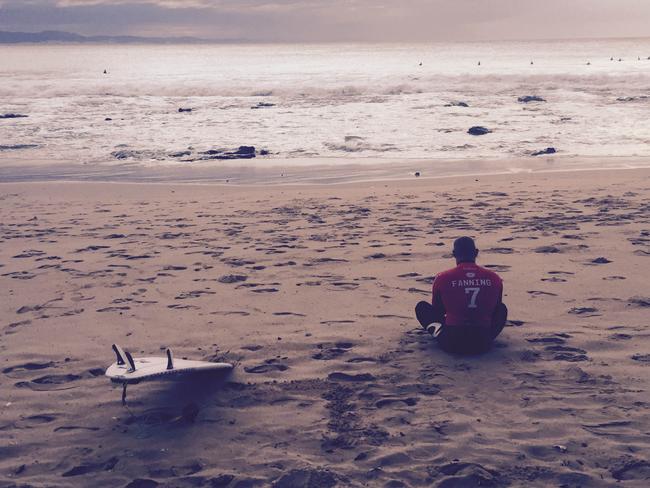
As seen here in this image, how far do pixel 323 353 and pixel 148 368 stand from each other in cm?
134

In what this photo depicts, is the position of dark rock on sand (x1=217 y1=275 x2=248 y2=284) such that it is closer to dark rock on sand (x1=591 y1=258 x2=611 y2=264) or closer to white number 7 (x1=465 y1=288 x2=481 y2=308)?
white number 7 (x1=465 y1=288 x2=481 y2=308)

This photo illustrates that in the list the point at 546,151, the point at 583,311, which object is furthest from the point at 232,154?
the point at 583,311

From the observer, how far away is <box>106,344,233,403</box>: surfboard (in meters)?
4.12

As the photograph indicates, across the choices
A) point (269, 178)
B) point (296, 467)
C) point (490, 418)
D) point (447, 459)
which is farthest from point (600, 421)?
point (269, 178)

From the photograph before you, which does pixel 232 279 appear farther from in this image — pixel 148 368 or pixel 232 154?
pixel 232 154

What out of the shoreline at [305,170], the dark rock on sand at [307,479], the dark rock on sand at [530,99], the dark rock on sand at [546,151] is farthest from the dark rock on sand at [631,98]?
the dark rock on sand at [307,479]

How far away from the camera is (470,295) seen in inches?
195

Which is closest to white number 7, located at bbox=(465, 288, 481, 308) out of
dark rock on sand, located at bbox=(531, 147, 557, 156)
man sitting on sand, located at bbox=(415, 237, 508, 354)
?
man sitting on sand, located at bbox=(415, 237, 508, 354)

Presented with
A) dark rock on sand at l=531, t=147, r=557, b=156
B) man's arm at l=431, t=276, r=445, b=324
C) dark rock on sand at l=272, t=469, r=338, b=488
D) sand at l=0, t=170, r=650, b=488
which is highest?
dark rock on sand at l=531, t=147, r=557, b=156

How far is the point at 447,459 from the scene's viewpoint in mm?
3629

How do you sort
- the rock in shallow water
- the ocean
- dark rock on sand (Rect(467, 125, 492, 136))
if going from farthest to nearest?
dark rock on sand (Rect(467, 125, 492, 136)), the ocean, the rock in shallow water

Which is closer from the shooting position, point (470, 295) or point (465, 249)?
point (470, 295)

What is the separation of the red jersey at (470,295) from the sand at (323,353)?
281 millimetres

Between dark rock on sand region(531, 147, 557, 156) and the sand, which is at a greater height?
dark rock on sand region(531, 147, 557, 156)
